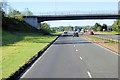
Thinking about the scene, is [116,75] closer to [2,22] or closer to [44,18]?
[2,22]

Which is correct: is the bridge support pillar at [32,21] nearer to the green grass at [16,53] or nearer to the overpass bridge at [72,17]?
the overpass bridge at [72,17]

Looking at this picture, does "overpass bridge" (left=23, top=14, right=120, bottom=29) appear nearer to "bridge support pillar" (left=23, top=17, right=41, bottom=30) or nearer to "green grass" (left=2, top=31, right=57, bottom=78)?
"bridge support pillar" (left=23, top=17, right=41, bottom=30)

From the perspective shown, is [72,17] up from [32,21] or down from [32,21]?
up

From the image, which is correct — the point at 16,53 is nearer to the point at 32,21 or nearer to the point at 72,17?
the point at 72,17

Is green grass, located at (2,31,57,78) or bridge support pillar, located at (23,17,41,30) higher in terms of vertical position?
bridge support pillar, located at (23,17,41,30)

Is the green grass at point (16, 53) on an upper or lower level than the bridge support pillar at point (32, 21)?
lower

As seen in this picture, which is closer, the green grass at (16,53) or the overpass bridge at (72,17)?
the green grass at (16,53)

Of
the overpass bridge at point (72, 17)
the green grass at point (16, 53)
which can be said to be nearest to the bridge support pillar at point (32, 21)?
the overpass bridge at point (72, 17)

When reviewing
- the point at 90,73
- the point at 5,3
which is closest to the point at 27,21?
the point at 5,3

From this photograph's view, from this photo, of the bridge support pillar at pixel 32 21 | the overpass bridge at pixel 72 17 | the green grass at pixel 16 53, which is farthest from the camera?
the bridge support pillar at pixel 32 21

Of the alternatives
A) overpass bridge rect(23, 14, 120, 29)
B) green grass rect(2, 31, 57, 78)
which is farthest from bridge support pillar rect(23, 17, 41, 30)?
green grass rect(2, 31, 57, 78)

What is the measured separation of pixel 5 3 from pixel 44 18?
59.9ft

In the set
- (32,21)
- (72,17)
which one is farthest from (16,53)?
(32,21)

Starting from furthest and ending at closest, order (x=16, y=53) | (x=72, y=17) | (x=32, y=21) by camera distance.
A: (x=32, y=21) → (x=72, y=17) → (x=16, y=53)
